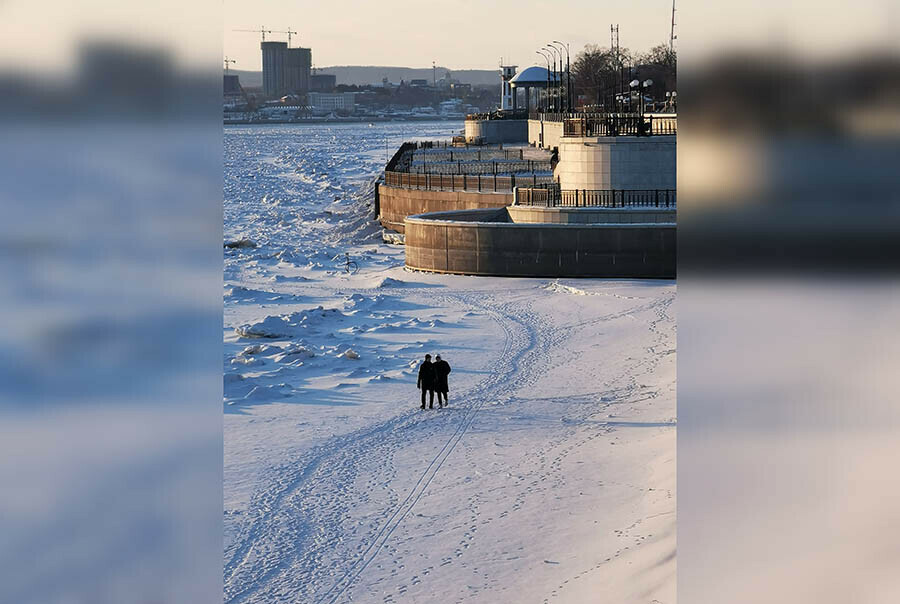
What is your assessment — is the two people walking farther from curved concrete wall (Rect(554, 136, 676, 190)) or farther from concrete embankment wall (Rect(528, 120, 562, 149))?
concrete embankment wall (Rect(528, 120, 562, 149))

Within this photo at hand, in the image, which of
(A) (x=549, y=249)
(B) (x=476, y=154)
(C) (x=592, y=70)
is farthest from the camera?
(C) (x=592, y=70)

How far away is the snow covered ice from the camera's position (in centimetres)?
983

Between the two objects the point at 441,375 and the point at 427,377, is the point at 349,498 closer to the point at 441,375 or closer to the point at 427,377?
the point at 427,377

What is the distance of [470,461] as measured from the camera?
13.1 m

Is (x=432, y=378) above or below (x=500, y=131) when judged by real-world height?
below

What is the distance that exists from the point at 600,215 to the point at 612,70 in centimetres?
5501

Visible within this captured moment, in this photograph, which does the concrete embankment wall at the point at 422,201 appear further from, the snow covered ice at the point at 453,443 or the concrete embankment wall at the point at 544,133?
the concrete embankment wall at the point at 544,133

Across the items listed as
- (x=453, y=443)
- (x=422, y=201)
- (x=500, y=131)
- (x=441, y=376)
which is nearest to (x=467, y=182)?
(x=422, y=201)

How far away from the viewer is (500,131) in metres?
67.9

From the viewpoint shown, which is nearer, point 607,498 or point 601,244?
point 607,498

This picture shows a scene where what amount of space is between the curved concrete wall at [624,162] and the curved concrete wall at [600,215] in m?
1.19
